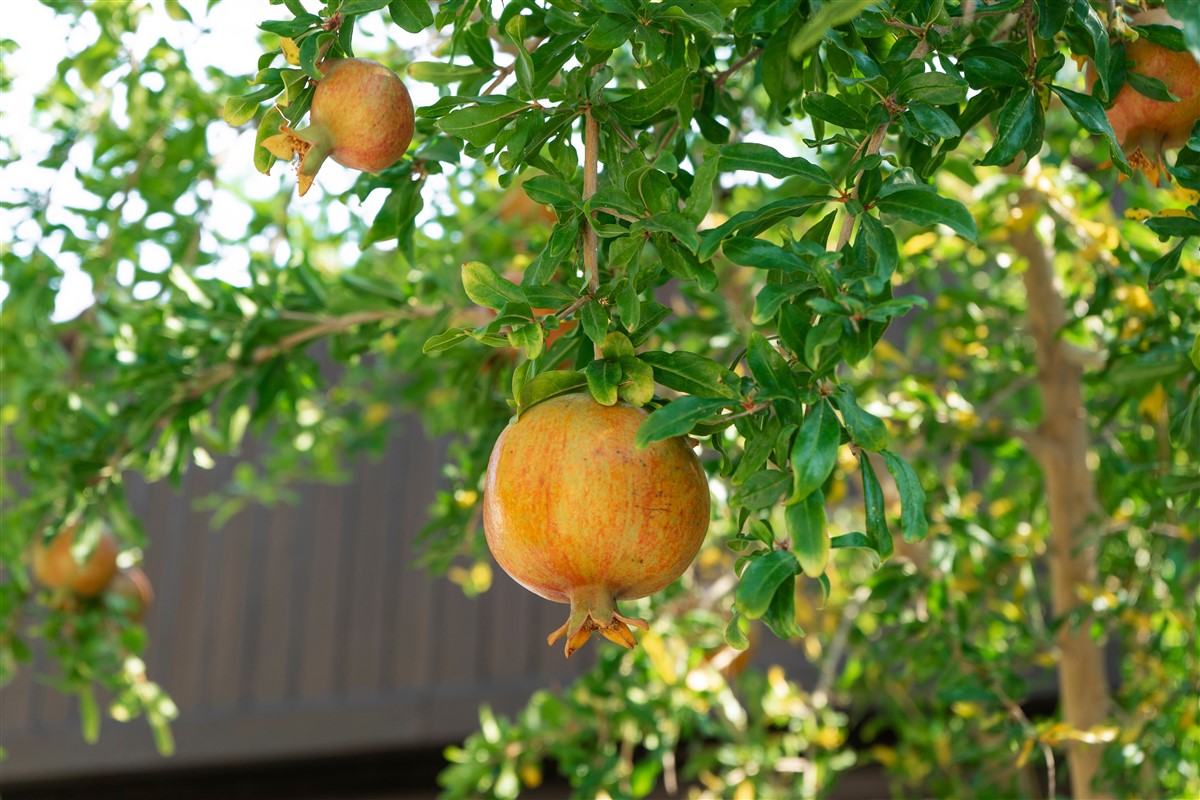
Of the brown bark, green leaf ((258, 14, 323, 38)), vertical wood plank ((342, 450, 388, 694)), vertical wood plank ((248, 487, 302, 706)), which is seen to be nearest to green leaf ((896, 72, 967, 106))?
green leaf ((258, 14, 323, 38))

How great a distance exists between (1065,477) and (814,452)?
1.75 meters

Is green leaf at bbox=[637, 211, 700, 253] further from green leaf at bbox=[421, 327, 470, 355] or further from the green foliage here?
green leaf at bbox=[421, 327, 470, 355]

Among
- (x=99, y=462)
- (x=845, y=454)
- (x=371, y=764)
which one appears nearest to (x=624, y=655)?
(x=845, y=454)

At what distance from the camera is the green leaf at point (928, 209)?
0.93m

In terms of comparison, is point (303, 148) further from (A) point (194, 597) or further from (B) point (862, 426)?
(A) point (194, 597)

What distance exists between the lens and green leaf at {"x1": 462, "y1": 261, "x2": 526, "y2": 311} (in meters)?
1.02

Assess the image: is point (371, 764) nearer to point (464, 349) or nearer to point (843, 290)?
point (464, 349)

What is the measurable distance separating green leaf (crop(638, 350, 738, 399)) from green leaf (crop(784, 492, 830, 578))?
121 millimetres

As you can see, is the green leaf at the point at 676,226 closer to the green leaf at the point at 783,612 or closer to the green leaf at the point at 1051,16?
the green leaf at the point at 783,612

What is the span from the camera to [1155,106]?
1.16 m

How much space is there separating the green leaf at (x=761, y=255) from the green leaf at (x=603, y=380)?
135mm

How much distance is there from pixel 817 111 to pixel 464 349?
98cm

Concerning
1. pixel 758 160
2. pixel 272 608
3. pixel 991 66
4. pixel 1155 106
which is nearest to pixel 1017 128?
pixel 991 66

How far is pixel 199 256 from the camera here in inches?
98.8
